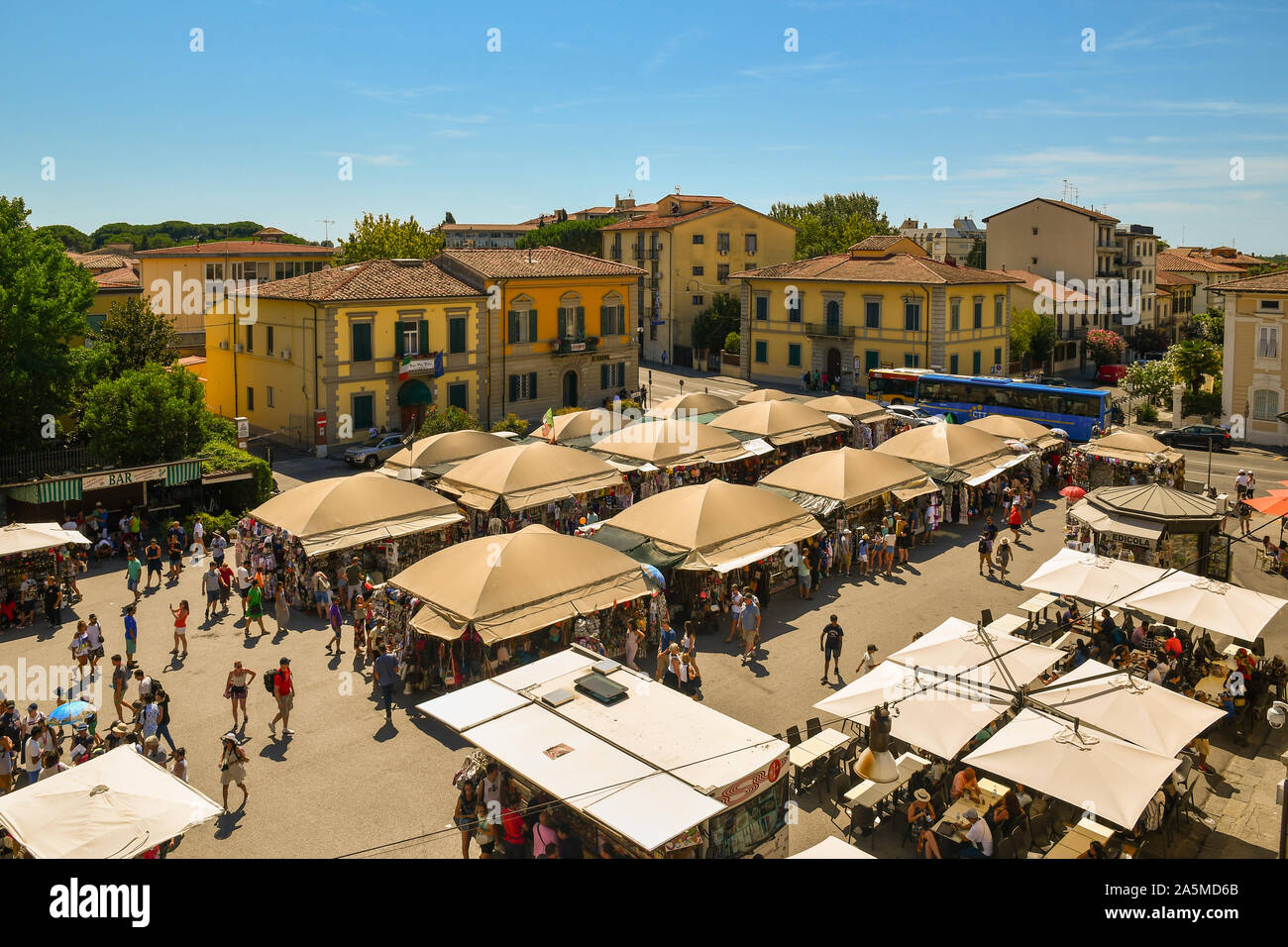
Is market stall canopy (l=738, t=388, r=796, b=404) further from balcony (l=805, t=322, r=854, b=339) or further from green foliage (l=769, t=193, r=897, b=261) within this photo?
green foliage (l=769, t=193, r=897, b=261)

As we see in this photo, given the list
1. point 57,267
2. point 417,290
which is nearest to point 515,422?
point 417,290

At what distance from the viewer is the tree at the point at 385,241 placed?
207ft

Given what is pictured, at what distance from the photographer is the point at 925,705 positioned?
12695 millimetres

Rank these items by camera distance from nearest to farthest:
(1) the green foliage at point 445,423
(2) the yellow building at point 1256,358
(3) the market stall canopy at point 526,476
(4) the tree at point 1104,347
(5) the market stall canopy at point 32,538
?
(5) the market stall canopy at point 32,538 → (3) the market stall canopy at point 526,476 → (1) the green foliage at point 445,423 → (2) the yellow building at point 1256,358 → (4) the tree at point 1104,347

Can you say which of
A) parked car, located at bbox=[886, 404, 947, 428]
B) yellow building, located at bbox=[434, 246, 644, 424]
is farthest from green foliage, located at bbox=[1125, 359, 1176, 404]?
yellow building, located at bbox=[434, 246, 644, 424]

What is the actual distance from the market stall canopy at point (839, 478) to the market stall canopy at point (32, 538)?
15.9 m

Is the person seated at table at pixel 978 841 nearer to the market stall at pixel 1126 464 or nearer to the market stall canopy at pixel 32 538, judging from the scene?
the market stall canopy at pixel 32 538

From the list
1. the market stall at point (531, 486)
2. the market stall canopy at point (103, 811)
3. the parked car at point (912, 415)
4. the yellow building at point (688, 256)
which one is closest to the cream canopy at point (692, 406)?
the parked car at point (912, 415)

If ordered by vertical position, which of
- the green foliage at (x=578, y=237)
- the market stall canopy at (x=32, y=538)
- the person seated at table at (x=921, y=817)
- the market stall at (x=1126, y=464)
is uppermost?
the green foliage at (x=578, y=237)

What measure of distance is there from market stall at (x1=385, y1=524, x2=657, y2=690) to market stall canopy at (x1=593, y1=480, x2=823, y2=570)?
1859mm

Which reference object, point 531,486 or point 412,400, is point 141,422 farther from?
point 412,400

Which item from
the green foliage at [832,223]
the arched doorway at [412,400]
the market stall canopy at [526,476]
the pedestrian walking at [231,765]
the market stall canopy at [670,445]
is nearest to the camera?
the pedestrian walking at [231,765]

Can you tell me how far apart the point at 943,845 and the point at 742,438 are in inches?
800

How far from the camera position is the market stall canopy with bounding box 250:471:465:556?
20.9 m
